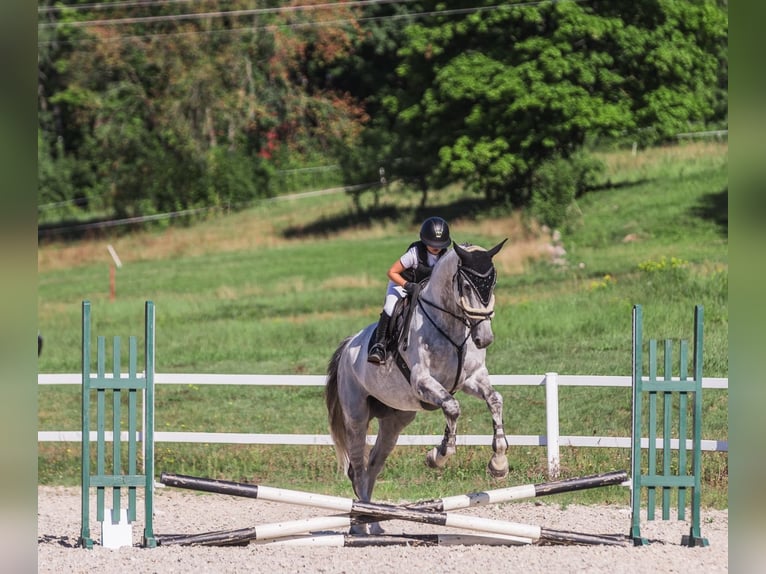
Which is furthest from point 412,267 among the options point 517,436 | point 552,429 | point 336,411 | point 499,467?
point 517,436

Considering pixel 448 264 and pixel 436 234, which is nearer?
pixel 448 264

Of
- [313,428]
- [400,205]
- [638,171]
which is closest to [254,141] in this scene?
[400,205]

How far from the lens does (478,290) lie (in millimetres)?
6547

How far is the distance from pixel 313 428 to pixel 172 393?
3.10 m

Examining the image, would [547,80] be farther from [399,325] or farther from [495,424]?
[495,424]

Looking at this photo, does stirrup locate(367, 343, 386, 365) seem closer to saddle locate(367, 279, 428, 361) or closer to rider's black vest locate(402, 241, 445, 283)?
saddle locate(367, 279, 428, 361)

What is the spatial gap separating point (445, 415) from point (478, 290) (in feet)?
2.88

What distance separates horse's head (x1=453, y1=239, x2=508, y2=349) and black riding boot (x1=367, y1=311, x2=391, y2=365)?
98 cm

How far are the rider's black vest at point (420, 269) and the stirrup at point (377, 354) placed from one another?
569 millimetres

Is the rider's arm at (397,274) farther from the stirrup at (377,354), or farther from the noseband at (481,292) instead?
the noseband at (481,292)

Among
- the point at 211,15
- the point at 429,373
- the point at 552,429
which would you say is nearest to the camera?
the point at 429,373

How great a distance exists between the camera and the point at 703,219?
86.1 feet

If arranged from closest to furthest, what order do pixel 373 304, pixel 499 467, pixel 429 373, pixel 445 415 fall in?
pixel 499 467
pixel 445 415
pixel 429 373
pixel 373 304

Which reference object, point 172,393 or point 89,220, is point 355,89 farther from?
point 172,393
